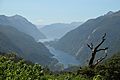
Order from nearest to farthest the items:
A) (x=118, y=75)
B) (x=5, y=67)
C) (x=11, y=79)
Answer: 1. (x=11, y=79)
2. (x=5, y=67)
3. (x=118, y=75)

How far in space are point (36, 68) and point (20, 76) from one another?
135 centimetres

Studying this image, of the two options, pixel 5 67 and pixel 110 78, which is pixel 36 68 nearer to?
pixel 5 67

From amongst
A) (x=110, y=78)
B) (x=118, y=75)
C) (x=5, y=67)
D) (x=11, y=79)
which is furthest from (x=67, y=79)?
(x=118, y=75)

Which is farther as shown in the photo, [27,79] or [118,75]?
[118,75]

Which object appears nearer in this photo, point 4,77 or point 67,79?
point 4,77

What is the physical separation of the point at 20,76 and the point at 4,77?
48 cm

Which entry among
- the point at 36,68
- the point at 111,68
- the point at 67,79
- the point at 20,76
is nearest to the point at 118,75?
the point at 111,68

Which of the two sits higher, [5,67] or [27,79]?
[5,67]

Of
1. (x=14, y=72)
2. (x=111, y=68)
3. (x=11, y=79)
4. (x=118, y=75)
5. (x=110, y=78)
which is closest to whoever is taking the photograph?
(x=11, y=79)

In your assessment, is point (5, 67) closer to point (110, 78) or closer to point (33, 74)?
point (33, 74)

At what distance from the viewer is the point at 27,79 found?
28.5ft

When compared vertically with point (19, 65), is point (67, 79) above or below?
below

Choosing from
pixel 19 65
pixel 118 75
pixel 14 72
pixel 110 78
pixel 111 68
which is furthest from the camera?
pixel 111 68

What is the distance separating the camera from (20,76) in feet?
29.3
